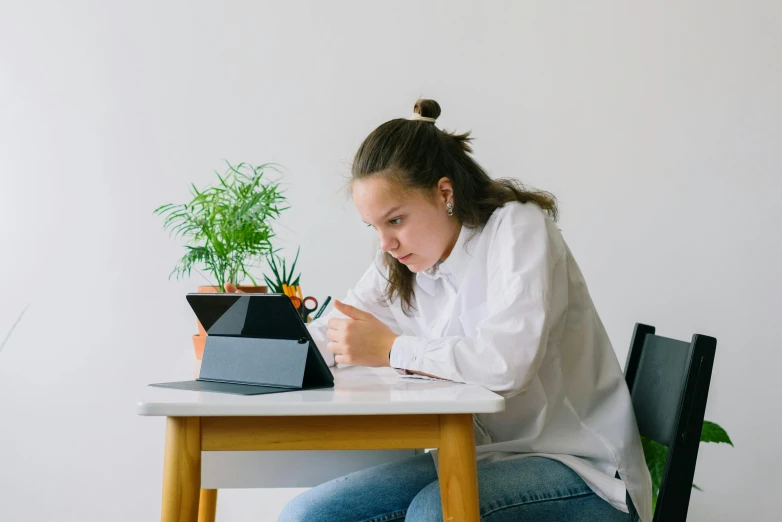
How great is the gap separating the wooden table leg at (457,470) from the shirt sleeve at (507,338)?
0.56 ft

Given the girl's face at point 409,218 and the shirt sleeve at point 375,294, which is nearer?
the girl's face at point 409,218

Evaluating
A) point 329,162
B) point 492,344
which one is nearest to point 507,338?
point 492,344

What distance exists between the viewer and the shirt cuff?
115cm

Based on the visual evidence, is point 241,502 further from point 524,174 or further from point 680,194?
point 680,194

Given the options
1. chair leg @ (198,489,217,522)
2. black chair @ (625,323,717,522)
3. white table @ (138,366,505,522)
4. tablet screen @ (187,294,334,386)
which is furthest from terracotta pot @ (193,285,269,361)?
black chair @ (625,323,717,522)

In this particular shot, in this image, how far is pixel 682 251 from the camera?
2.36 metres

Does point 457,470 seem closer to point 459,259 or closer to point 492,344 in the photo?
point 492,344

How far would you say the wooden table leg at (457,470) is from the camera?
92 cm

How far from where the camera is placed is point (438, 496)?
108 cm

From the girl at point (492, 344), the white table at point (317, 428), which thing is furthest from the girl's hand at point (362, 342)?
the white table at point (317, 428)

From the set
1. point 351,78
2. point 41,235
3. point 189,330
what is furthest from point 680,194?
point 41,235

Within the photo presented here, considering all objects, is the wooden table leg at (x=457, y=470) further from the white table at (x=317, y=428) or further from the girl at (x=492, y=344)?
the girl at (x=492, y=344)

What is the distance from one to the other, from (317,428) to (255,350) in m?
0.24

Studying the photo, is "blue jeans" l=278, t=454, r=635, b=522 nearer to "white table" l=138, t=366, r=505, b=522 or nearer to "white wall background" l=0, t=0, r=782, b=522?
"white table" l=138, t=366, r=505, b=522
